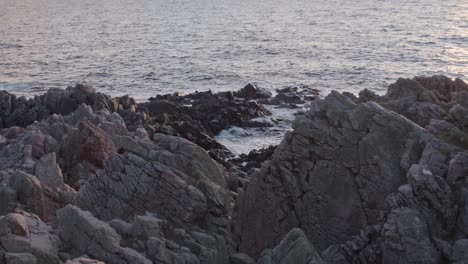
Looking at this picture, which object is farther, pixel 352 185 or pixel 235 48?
pixel 235 48

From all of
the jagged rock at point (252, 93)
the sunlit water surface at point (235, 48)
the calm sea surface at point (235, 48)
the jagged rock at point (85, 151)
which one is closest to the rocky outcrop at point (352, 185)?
the jagged rock at point (85, 151)

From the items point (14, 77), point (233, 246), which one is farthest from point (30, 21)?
point (233, 246)

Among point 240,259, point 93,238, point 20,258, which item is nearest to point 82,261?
point 20,258

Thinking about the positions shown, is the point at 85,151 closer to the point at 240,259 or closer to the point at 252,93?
the point at 240,259

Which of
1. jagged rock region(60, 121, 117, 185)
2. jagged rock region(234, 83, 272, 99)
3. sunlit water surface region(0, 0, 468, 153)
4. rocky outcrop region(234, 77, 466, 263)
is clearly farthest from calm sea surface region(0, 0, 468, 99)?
rocky outcrop region(234, 77, 466, 263)

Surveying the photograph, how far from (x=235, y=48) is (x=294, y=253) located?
203 ft

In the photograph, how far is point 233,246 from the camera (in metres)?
17.2

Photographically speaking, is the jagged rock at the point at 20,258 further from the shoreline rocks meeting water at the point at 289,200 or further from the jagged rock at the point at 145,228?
the jagged rock at the point at 145,228

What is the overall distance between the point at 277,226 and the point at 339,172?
2.30 m

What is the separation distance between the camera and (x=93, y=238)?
1409 cm

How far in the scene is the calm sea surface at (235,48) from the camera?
54.5 metres

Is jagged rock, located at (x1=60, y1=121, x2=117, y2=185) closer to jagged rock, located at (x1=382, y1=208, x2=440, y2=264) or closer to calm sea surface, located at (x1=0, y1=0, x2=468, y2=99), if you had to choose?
jagged rock, located at (x1=382, y1=208, x2=440, y2=264)

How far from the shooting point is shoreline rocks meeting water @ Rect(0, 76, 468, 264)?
13742 millimetres

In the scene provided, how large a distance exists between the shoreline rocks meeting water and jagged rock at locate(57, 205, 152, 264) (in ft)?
0.09
